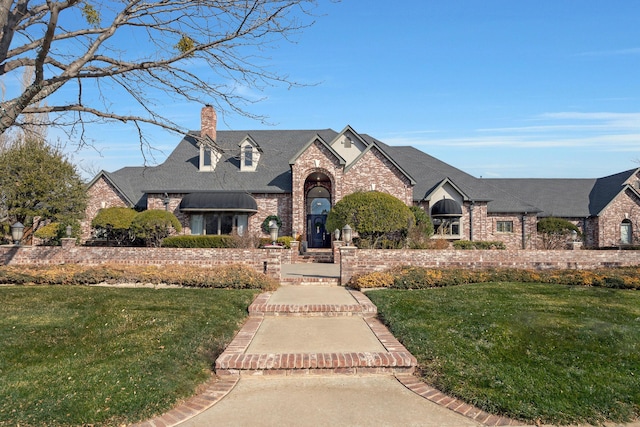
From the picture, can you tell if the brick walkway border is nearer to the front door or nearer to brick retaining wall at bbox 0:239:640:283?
brick retaining wall at bbox 0:239:640:283

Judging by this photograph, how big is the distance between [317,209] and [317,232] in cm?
176

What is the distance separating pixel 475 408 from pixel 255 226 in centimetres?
2506

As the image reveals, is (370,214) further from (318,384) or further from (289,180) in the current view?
(318,384)

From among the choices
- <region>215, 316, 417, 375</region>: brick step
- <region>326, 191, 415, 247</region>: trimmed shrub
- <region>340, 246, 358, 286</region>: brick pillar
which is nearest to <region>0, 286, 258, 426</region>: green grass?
<region>215, 316, 417, 375</region>: brick step

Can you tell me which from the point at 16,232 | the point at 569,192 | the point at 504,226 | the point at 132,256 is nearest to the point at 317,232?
the point at 504,226

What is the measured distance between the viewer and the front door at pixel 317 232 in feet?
106

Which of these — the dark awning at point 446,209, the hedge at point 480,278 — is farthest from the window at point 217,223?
the hedge at point 480,278

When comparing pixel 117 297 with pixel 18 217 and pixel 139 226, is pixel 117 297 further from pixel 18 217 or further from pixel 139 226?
pixel 139 226

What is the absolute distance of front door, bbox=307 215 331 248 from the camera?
3222cm

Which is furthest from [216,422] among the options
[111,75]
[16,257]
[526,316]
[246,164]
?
[246,164]

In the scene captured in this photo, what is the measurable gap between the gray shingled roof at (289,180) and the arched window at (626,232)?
2.29 metres

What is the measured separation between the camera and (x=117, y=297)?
10.9m

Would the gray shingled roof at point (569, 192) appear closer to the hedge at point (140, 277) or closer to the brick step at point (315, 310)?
the hedge at point (140, 277)

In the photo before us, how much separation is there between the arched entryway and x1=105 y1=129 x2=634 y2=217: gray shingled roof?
2475 millimetres
